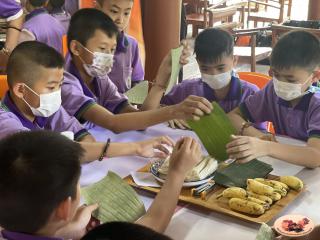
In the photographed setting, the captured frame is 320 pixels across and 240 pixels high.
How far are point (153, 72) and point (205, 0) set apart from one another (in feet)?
11.1

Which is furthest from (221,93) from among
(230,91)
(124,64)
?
(124,64)

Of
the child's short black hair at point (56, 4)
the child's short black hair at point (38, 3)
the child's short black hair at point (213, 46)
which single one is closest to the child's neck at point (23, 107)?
the child's short black hair at point (213, 46)

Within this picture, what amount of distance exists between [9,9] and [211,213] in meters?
2.39

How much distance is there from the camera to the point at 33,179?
92 cm

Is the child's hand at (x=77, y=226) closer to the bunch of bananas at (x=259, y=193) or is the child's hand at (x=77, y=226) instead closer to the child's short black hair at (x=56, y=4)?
the bunch of bananas at (x=259, y=193)

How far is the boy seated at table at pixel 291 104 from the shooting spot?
5.12 feet

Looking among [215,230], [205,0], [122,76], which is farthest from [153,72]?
[205,0]

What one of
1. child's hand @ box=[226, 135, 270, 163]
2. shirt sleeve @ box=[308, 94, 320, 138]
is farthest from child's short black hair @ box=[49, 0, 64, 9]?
child's hand @ box=[226, 135, 270, 163]

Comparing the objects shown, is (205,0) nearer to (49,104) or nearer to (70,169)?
(49,104)

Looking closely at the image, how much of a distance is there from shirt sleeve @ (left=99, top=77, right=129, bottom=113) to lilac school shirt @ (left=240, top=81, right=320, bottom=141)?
526 mm

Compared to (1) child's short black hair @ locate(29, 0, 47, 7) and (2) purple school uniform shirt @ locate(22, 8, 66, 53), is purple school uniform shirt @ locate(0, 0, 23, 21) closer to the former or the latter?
(1) child's short black hair @ locate(29, 0, 47, 7)

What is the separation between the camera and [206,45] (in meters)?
2.02

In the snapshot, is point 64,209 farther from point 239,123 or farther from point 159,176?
point 239,123

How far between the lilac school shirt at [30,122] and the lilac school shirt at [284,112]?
0.69 meters
